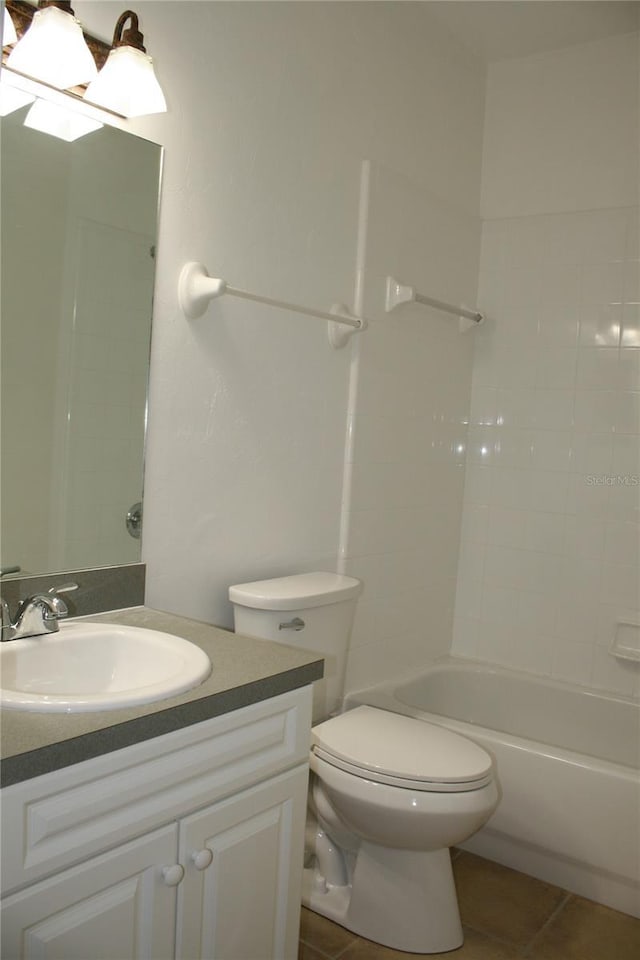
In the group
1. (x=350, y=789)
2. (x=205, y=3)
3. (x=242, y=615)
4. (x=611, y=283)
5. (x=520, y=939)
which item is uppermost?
(x=205, y=3)

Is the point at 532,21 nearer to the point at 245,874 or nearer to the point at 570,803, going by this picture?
the point at 570,803

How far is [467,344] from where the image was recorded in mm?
3227

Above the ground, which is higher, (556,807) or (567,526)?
(567,526)

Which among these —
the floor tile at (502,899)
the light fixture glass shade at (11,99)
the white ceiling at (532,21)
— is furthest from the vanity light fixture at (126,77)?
the floor tile at (502,899)

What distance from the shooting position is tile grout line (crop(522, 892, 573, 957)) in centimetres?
211

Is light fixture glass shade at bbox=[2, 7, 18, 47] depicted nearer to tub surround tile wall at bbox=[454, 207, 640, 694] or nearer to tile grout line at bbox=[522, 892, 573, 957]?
tub surround tile wall at bbox=[454, 207, 640, 694]

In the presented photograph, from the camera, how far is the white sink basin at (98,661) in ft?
4.83

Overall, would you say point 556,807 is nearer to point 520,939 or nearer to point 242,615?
point 520,939

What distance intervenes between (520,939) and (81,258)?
6.45 feet

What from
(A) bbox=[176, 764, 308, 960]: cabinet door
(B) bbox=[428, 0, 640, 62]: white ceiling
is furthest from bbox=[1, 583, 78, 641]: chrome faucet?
(B) bbox=[428, 0, 640, 62]: white ceiling

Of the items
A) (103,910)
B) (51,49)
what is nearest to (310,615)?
(103,910)

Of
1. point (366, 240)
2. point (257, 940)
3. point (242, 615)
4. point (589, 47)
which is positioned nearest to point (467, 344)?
point (366, 240)

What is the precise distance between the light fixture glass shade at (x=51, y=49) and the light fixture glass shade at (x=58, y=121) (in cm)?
6

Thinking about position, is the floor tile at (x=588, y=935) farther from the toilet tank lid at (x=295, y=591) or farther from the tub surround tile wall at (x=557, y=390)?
the toilet tank lid at (x=295, y=591)
